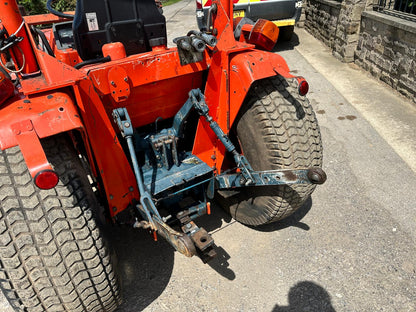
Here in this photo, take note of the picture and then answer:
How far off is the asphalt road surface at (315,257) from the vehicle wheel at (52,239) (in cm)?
65

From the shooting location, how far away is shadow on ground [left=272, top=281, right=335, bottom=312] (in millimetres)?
2312

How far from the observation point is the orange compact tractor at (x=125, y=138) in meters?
1.69

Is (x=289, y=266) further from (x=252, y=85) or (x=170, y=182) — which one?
(x=252, y=85)

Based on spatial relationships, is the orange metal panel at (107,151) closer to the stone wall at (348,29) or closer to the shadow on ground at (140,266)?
the shadow on ground at (140,266)

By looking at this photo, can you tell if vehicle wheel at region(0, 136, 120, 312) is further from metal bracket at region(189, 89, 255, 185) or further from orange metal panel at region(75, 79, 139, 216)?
metal bracket at region(189, 89, 255, 185)

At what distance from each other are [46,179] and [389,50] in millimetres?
6183

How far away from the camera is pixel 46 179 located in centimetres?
146

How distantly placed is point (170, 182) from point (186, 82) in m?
0.80

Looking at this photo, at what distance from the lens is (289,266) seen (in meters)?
2.62

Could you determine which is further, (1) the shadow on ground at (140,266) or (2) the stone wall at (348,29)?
(2) the stone wall at (348,29)

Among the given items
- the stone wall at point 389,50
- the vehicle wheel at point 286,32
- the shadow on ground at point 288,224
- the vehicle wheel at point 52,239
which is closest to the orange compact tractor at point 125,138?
the vehicle wheel at point 52,239

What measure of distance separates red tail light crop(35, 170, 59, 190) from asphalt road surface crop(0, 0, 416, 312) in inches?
53.0

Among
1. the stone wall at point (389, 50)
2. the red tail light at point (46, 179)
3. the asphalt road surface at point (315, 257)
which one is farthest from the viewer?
the stone wall at point (389, 50)

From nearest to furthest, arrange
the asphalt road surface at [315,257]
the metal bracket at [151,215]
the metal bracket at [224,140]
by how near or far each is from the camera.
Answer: the metal bracket at [151,215] → the metal bracket at [224,140] → the asphalt road surface at [315,257]
